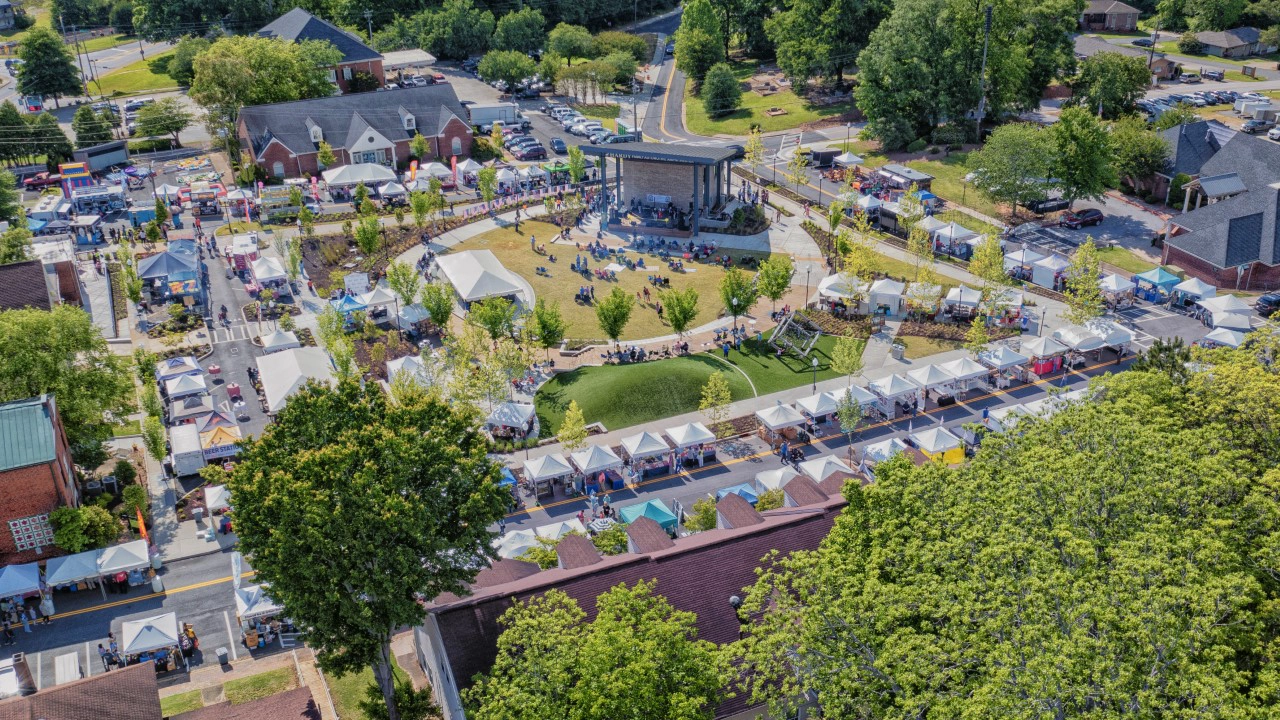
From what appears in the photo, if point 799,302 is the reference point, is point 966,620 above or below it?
above

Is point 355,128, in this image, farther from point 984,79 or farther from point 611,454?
point 984,79

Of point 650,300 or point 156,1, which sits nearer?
point 650,300

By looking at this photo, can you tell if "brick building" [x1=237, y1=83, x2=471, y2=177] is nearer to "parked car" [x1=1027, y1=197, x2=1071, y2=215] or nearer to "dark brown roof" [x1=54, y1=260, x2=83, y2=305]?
"dark brown roof" [x1=54, y1=260, x2=83, y2=305]

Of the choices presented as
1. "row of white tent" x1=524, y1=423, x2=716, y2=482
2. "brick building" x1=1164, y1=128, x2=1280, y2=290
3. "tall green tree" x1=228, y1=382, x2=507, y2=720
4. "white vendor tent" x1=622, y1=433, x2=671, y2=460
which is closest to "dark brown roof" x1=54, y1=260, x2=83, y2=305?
"row of white tent" x1=524, y1=423, x2=716, y2=482

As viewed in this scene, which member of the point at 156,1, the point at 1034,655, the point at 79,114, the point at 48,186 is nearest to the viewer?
the point at 1034,655

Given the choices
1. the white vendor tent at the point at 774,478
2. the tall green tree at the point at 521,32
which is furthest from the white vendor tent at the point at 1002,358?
the tall green tree at the point at 521,32

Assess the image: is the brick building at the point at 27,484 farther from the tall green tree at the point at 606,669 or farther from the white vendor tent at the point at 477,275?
the white vendor tent at the point at 477,275

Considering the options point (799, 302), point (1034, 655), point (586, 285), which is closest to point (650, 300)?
point (586, 285)

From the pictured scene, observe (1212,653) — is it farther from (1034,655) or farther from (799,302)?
(799,302)
